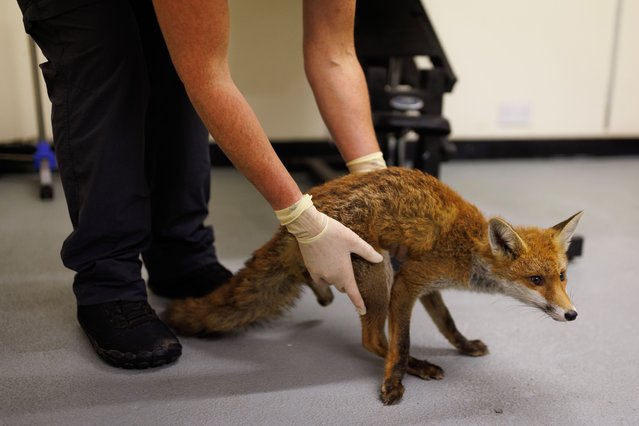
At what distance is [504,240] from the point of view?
117 centimetres

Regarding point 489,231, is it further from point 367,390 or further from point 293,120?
point 293,120

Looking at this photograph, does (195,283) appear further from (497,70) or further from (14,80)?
(497,70)

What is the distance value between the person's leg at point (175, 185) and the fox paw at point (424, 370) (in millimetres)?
578

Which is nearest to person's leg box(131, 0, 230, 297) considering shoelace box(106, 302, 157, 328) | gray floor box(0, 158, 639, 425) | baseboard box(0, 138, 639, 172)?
gray floor box(0, 158, 639, 425)

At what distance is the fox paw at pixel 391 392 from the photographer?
1213mm

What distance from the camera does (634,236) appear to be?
225cm

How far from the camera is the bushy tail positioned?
1.30 metres

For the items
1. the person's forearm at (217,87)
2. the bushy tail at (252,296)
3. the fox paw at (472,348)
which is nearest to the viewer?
the person's forearm at (217,87)

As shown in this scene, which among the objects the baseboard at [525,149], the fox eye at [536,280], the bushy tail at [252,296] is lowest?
the baseboard at [525,149]

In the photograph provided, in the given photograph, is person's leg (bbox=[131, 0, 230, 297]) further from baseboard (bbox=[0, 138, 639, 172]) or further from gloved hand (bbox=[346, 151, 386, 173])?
baseboard (bbox=[0, 138, 639, 172])

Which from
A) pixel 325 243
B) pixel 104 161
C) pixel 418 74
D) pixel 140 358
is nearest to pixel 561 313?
pixel 325 243

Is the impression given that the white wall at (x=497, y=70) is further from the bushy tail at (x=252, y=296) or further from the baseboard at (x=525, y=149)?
the bushy tail at (x=252, y=296)

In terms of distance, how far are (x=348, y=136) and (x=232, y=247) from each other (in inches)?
32.8

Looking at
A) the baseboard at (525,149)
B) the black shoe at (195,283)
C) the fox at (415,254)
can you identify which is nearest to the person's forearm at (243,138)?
the fox at (415,254)
